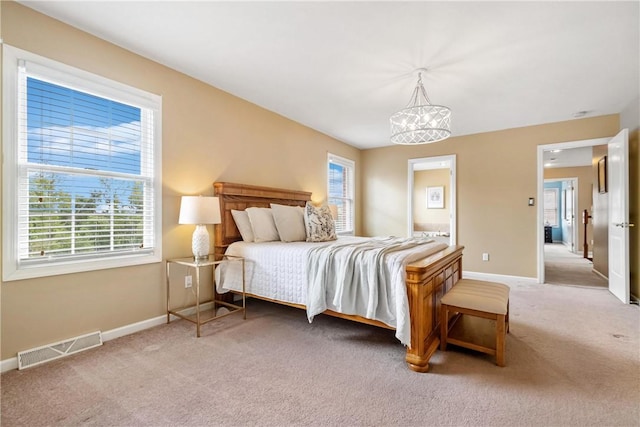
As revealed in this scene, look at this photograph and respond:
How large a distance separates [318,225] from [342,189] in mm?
2652

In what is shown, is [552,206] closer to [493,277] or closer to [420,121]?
[493,277]

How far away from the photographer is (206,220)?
2.78m

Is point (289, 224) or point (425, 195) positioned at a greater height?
point (425, 195)

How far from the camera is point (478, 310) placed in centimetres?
210

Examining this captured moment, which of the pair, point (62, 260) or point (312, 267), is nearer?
point (62, 260)

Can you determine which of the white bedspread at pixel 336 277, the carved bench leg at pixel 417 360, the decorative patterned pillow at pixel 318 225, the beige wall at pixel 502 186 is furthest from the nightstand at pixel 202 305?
the beige wall at pixel 502 186

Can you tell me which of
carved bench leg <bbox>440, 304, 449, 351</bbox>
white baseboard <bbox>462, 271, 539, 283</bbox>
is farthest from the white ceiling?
white baseboard <bbox>462, 271, 539, 283</bbox>

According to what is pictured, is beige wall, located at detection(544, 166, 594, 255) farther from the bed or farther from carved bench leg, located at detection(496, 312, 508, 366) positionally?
carved bench leg, located at detection(496, 312, 508, 366)

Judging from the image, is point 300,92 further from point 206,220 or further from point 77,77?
point 77,77

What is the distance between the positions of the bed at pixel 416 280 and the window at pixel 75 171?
28.7 inches

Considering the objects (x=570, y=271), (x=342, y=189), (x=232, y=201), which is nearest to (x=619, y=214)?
(x=570, y=271)

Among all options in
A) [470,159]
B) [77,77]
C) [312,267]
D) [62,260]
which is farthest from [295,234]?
[470,159]

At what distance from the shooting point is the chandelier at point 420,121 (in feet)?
9.17

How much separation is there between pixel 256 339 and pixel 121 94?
240 centimetres
